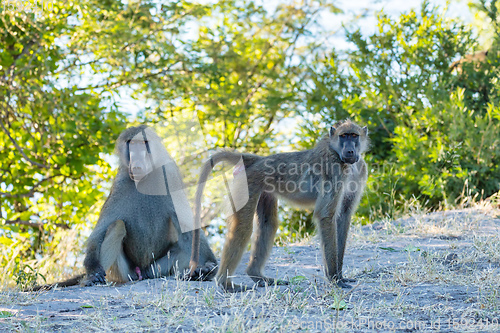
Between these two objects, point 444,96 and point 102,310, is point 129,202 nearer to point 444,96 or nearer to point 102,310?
point 102,310

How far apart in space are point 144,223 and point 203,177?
2.74 feet

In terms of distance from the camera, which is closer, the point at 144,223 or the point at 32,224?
the point at 144,223

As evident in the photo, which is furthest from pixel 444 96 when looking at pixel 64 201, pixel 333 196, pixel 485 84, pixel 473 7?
pixel 64 201

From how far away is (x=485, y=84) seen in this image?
7.30m

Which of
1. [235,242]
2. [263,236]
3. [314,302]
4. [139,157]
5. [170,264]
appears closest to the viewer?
[314,302]

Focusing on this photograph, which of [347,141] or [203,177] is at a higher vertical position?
[347,141]

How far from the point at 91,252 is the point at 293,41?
27.3 feet

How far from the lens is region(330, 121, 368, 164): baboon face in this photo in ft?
12.2

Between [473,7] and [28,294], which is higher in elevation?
[473,7]

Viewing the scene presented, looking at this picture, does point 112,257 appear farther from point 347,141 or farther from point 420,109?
point 420,109

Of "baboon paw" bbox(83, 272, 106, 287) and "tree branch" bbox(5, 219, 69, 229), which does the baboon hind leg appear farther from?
"tree branch" bbox(5, 219, 69, 229)

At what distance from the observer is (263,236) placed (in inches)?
155

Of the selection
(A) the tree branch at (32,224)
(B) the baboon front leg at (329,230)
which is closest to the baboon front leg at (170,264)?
(B) the baboon front leg at (329,230)

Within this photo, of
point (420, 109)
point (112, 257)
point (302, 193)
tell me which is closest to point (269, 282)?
point (302, 193)
